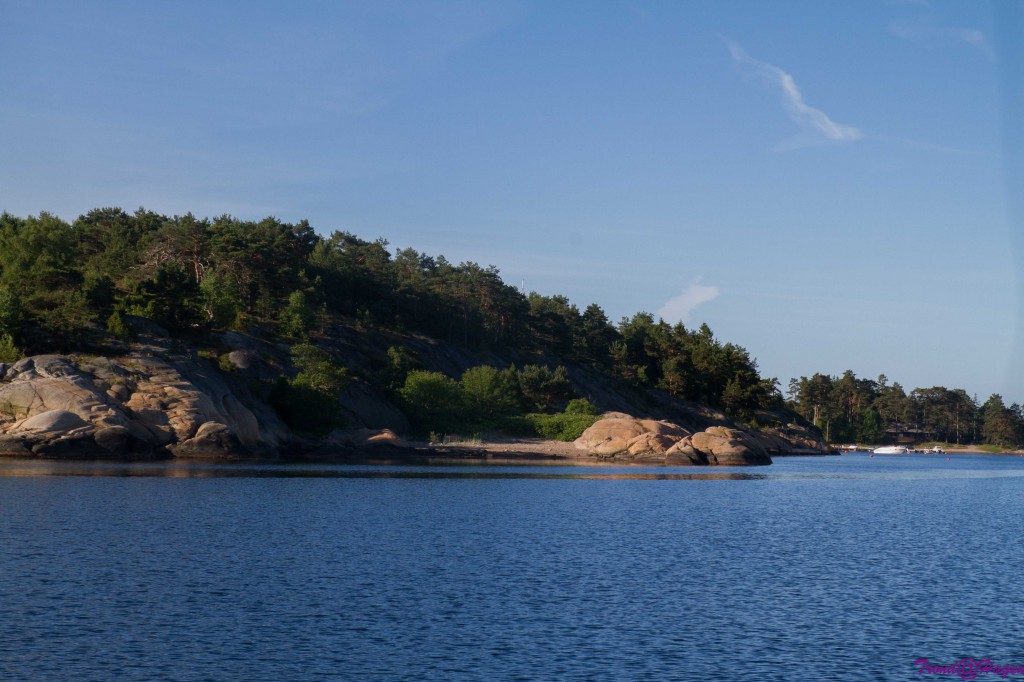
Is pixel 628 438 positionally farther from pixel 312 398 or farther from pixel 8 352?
pixel 8 352

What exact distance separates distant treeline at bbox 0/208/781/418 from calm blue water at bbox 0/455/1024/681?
4323cm

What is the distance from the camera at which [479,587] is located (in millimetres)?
29688

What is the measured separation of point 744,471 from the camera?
334 ft

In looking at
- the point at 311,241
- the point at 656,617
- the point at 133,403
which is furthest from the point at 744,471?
the point at 311,241

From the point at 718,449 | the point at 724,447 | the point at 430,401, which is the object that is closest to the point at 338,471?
the point at 430,401

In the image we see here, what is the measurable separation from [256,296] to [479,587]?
11858 cm

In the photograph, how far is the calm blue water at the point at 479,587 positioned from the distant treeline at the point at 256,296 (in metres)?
43.2

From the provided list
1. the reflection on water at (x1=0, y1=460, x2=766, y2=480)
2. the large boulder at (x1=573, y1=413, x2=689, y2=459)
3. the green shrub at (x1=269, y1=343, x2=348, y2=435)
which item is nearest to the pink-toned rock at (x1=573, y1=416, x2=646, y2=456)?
the large boulder at (x1=573, y1=413, x2=689, y2=459)

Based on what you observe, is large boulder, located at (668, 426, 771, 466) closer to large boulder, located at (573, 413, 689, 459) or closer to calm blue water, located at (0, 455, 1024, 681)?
→ large boulder, located at (573, 413, 689, 459)

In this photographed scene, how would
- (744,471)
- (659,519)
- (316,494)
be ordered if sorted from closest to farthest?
(659,519) → (316,494) → (744,471)

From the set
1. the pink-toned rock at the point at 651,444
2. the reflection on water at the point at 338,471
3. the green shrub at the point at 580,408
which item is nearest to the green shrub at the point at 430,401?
the green shrub at the point at 580,408

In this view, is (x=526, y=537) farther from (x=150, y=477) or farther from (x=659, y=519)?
(x=150, y=477)

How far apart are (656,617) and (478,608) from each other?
480 cm

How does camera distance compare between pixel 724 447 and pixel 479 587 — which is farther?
pixel 724 447
